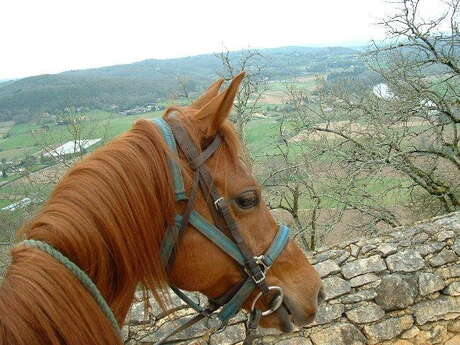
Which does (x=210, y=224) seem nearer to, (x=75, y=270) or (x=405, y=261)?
(x=75, y=270)

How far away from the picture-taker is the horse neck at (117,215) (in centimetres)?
130

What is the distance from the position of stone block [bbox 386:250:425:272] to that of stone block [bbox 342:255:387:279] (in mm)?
86

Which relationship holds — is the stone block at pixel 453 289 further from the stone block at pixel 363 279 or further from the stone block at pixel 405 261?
the stone block at pixel 363 279

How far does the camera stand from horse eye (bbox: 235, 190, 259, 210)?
1624mm

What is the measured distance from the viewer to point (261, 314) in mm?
1836

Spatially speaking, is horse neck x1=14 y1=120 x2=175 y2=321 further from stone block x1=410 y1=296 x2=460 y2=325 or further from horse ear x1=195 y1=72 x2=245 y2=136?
stone block x1=410 y1=296 x2=460 y2=325

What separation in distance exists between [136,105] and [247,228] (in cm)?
1872

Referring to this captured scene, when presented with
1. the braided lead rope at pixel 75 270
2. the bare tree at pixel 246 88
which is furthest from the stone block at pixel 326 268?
the bare tree at pixel 246 88

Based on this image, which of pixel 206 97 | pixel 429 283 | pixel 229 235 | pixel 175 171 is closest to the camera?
pixel 175 171

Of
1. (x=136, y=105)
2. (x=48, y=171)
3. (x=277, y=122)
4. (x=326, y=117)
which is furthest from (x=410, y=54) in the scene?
(x=136, y=105)

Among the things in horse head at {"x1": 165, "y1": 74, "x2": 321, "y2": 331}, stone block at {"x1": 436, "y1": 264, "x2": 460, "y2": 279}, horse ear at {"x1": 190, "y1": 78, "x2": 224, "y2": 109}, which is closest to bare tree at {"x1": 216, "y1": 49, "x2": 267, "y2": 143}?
stone block at {"x1": 436, "y1": 264, "x2": 460, "y2": 279}

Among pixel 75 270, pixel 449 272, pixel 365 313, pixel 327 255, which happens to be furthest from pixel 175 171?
pixel 449 272

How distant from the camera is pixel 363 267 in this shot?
354cm

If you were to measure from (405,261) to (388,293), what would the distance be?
39 centimetres
